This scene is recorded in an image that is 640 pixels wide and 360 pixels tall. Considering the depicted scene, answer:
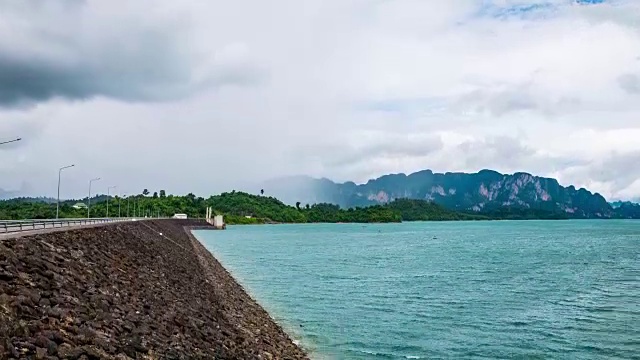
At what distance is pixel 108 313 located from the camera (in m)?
16.6

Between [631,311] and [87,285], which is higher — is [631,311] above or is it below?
below

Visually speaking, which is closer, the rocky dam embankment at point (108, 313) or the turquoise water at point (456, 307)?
the rocky dam embankment at point (108, 313)

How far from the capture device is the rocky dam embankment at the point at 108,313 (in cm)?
1212

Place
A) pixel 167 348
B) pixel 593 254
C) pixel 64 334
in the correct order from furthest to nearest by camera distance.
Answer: pixel 593 254
pixel 167 348
pixel 64 334

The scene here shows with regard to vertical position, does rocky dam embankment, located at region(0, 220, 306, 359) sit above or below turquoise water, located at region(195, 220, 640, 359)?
above

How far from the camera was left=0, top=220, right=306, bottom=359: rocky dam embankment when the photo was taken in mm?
12117

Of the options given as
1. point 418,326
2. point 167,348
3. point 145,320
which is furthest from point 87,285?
point 418,326

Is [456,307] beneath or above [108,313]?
beneath

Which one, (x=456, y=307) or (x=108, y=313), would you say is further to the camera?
(x=456, y=307)

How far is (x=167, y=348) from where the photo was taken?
1555 cm

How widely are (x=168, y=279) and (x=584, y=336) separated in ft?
73.7

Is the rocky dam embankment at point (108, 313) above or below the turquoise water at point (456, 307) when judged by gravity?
above

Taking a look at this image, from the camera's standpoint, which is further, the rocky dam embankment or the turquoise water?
the turquoise water

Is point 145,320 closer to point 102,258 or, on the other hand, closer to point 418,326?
point 102,258
